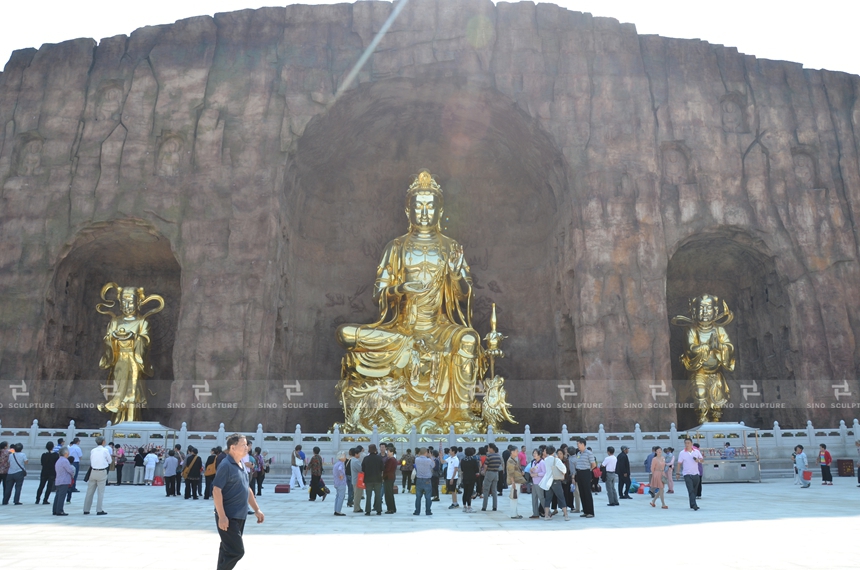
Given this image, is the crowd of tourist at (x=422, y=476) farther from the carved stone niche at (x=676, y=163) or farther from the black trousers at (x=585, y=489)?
the carved stone niche at (x=676, y=163)

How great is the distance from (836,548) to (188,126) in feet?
45.0

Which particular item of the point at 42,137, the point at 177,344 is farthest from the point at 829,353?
the point at 42,137

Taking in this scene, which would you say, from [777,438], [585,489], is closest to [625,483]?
[585,489]

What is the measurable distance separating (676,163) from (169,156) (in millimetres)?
10560

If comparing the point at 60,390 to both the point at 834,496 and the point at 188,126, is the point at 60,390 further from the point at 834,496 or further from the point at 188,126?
the point at 834,496

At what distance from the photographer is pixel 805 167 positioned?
16.0 meters

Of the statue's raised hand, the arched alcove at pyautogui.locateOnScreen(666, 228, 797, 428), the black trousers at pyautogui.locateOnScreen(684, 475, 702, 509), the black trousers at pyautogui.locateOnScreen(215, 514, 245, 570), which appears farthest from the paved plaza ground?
the statue's raised hand

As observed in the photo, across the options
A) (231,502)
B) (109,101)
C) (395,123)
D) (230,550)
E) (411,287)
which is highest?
(395,123)

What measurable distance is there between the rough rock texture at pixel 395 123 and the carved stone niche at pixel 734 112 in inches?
1.9

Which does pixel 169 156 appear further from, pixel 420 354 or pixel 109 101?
pixel 420 354

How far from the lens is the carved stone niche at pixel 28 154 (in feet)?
50.0

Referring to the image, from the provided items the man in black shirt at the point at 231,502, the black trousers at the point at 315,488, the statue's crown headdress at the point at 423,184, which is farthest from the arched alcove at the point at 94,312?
the man in black shirt at the point at 231,502

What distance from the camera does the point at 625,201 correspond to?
14883 millimetres

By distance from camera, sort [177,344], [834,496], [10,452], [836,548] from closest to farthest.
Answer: [836,548] < [10,452] < [834,496] < [177,344]
